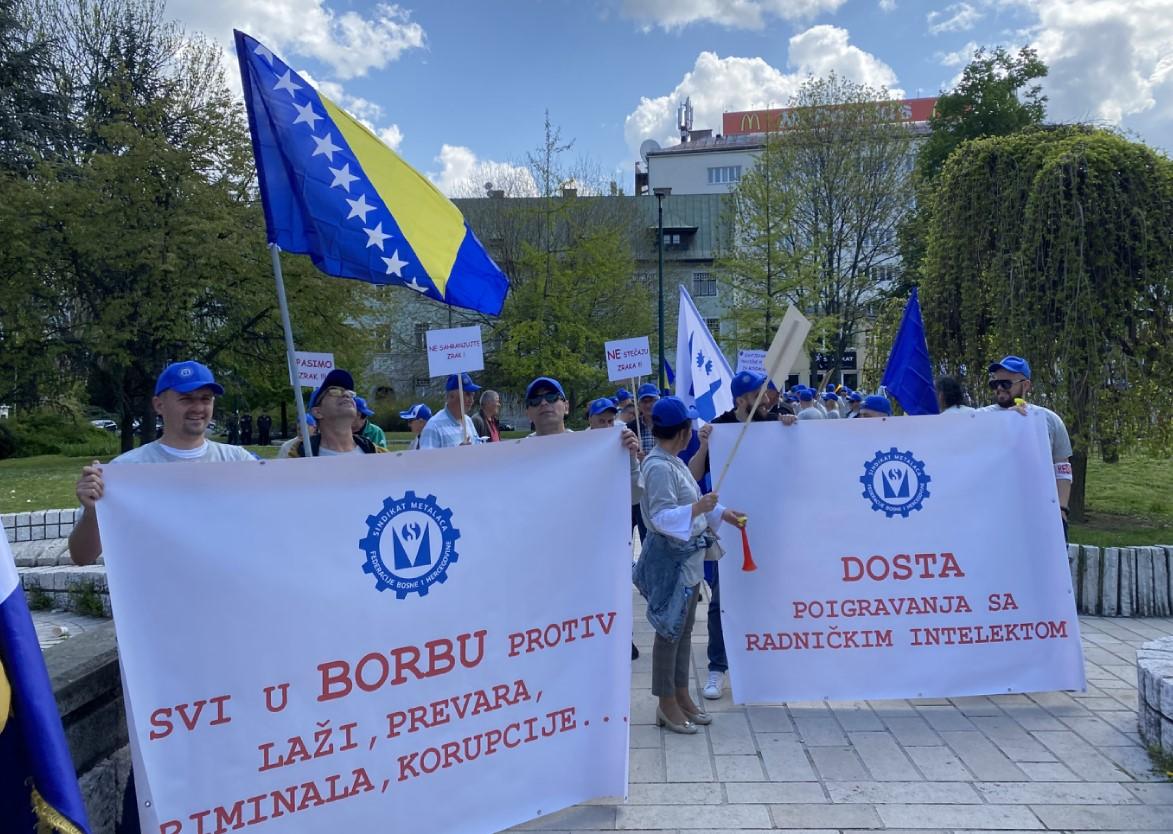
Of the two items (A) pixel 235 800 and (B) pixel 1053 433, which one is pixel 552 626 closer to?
(A) pixel 235 800

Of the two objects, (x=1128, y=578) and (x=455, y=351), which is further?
(x=1128, y=578)

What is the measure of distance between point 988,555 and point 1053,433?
55.0 inches

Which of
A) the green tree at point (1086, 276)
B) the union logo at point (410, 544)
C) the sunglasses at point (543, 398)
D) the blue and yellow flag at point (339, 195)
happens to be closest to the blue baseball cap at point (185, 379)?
the blue and yellow flag at point (339, 195)

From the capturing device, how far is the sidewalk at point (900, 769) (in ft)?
11.7

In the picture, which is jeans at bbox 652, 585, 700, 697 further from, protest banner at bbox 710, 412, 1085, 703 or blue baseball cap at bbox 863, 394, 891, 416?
blue baseball cap at bbox 863, 394, 891, 416

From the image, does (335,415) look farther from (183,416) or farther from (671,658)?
(671,658)

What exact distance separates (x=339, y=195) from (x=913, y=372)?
534cm

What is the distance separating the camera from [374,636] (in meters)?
2.99

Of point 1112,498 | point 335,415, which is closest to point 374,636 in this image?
point 335,415

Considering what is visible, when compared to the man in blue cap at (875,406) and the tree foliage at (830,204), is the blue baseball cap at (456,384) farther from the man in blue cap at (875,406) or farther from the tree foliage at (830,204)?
the tree foliage at (830,204)

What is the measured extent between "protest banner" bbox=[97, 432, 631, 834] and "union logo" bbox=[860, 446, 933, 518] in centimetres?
179

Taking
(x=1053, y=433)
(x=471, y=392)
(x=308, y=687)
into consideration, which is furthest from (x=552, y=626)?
(x=471, y=392)

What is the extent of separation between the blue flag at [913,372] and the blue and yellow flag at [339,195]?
4540mm

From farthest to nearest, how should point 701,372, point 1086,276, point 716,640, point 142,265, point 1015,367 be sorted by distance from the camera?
point 142,265, point 1086,276, point 701,372, point 1015,367, point 716,640
